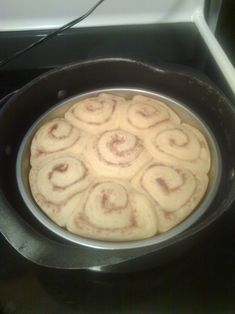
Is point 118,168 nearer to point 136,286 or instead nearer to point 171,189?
point 171,189

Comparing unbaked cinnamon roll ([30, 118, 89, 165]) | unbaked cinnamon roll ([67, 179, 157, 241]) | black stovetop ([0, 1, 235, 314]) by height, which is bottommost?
black stovetop ([0, 1, 235, 314])

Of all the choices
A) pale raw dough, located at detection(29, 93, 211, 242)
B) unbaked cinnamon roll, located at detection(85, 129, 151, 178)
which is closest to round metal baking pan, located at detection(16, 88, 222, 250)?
pale raw dough, located at detection(29, 93, 211, 242)

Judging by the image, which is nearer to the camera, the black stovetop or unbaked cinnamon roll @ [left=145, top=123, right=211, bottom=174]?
the black stovetop

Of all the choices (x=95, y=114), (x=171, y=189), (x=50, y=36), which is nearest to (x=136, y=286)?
(x=171, y=189)

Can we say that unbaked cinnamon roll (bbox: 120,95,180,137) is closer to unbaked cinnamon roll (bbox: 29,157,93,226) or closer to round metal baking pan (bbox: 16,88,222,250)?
→ round metal baking pan (bbox: 16,88,222,250)

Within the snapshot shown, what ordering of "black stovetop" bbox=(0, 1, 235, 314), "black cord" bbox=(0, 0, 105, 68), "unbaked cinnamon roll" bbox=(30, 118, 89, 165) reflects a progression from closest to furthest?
"black stovetop" bbox=(0, 1, 235, 314) → "unbaked cinnamon roll" bbox=(30, 118, 89, 165) → "black cord" bbox=(0, 0, 105, 68)

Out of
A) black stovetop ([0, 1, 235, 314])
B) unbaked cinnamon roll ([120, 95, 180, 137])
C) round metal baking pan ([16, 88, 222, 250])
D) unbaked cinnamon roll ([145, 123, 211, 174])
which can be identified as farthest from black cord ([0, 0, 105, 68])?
black stovetop ([0, 1, 235, 314])

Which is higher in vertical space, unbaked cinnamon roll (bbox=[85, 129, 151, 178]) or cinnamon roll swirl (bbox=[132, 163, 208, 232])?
unbaked cinnamon roll (bbox=[85, 129, 151, 178])

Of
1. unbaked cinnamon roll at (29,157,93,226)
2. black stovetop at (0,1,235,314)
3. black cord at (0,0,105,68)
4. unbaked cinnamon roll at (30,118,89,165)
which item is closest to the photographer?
black stovetop at (0,1,235,314)
